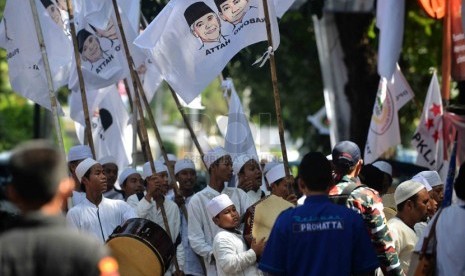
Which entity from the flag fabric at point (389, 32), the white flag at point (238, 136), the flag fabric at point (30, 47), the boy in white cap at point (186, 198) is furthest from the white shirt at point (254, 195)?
the flag fabric at point (30, 47)

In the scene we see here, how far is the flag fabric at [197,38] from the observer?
12617 mm

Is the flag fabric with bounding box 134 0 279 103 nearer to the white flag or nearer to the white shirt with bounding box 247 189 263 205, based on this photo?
the white shirt with bounding box 247 189 263 205

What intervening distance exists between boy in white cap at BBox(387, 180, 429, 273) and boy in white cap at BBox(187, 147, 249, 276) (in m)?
1.89

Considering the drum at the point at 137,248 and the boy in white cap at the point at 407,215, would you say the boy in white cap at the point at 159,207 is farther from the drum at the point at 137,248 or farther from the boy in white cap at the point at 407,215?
the boy in white cap at the point at 407,215

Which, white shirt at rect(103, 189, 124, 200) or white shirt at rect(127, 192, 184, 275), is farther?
white shirt at rect(103, 189, 124, 200)

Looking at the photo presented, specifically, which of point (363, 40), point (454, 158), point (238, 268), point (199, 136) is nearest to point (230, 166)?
point (238, 268)

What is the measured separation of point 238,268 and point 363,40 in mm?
11512

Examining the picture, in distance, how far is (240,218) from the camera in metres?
11.4

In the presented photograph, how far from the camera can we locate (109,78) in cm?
1452

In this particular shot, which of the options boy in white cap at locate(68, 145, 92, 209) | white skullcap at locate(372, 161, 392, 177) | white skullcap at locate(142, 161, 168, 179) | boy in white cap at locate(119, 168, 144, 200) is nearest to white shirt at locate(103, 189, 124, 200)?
boy in white cap at locate(119, 168, 144, 200)

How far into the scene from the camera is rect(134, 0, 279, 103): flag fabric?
41.4 feet

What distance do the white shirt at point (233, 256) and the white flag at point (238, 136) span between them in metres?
3.24

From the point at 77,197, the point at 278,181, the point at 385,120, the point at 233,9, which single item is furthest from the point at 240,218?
the point at 385,120

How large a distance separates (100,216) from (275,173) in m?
1.80
